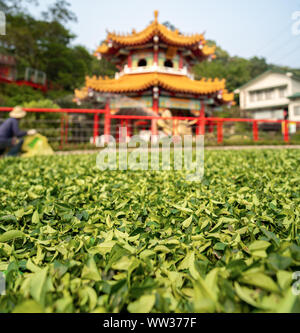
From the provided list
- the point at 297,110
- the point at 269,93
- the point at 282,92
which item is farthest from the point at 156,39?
the point at 269,93

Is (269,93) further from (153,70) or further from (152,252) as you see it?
(152,252)

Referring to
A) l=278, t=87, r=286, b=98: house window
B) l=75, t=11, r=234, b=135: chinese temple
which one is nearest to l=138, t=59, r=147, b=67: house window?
l=75, t=11, r=234, b=135: chinese temple

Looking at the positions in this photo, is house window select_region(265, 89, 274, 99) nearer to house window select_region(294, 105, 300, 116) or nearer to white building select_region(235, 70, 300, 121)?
white building select_region(235, 70, 300, 121)

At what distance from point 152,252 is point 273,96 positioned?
29.3 m

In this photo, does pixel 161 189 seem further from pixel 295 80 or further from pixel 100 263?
pixel 295 80

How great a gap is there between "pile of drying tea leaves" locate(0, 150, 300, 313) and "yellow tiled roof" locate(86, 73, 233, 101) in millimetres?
8737

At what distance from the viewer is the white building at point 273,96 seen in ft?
79.2

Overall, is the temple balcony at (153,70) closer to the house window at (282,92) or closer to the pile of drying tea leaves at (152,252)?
the pile of drying tea leaves at (152,252)

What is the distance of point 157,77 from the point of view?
32.1ft

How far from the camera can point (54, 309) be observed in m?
0.51

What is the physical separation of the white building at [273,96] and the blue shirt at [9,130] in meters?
24.1
